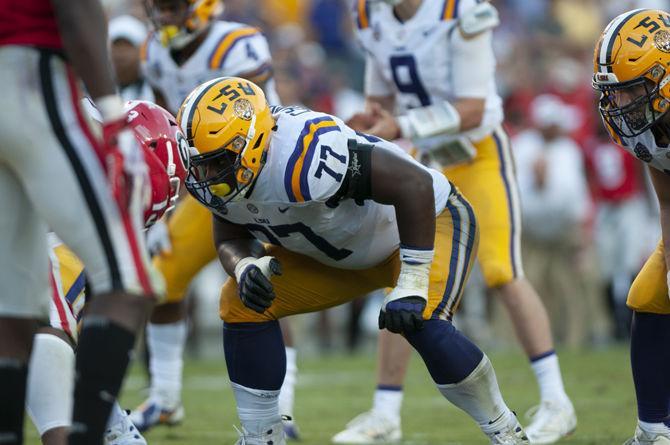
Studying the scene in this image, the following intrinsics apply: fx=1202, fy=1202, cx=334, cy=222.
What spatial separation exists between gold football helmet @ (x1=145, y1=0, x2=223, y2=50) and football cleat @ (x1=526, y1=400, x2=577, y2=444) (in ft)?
8.08

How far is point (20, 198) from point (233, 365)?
1218 mm

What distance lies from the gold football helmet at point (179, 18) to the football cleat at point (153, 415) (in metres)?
1.77

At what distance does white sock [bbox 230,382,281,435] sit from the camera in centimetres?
416

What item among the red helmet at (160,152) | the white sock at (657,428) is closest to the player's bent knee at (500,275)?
the white sock at (657,428)

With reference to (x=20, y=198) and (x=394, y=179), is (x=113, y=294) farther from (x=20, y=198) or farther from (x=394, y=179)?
(x=394, y=179)

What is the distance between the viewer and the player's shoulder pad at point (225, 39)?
5910mm

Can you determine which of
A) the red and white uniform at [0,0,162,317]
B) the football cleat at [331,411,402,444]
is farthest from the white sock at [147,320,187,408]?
the red and white uniform at [0,0,162,317]

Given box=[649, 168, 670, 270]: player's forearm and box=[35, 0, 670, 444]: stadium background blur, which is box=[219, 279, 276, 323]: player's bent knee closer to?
box=[649, 168, 670, 270]: player's forearm

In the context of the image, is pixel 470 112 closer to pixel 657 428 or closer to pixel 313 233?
pixel 313 233

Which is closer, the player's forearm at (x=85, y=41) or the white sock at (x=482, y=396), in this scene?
the player's forearm at (x=85, y=41)

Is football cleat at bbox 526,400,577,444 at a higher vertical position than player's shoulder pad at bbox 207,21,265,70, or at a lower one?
lower

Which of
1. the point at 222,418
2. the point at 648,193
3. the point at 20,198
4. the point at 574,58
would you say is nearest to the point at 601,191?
the point at 648,193

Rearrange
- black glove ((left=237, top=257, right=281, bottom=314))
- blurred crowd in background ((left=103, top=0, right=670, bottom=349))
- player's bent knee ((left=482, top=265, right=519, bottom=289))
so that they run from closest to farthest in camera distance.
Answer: black glove ((left=237, top=257, right=281, bottom=314)) → player's bent knee ((left=482, top=265, right=519, bottom=289)) → blurred crowd in background ((left=103, top=0, right=670, bottom=349))

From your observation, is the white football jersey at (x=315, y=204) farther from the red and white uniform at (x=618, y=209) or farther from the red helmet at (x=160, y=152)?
the red and white uniform at (x=618, y=209)
